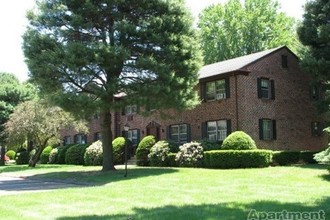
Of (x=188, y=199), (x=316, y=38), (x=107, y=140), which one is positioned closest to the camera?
(x=188, y=199)

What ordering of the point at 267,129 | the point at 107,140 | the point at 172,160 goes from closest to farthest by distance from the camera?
the point at 107,140, the point at 172,160, the point at 267,129

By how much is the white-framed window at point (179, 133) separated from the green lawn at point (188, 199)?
1174 centimetres

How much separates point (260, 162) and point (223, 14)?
3608 centimetres

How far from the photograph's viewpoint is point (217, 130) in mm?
29141

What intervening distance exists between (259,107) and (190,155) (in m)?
5.46

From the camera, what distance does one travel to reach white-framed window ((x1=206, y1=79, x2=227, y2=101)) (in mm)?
28947

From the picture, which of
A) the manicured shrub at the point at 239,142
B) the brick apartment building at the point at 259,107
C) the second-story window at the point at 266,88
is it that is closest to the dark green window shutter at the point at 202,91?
the brick apartment building at the point at 259,107

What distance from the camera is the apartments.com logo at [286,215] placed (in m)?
8.99

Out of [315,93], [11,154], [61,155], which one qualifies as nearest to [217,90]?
[315,93]

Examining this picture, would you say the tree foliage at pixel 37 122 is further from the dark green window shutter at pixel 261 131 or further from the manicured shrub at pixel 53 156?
the dark green window shutter at pixel 261 131

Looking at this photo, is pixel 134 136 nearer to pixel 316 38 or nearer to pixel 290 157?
pixel 290 157

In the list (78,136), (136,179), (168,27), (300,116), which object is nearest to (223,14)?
(78,136)

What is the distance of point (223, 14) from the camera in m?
57.3

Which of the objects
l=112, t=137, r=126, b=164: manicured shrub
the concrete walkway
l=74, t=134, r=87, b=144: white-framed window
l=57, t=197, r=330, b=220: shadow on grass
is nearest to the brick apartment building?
l=112, t=137, r=126, b=164: manicured shrub
